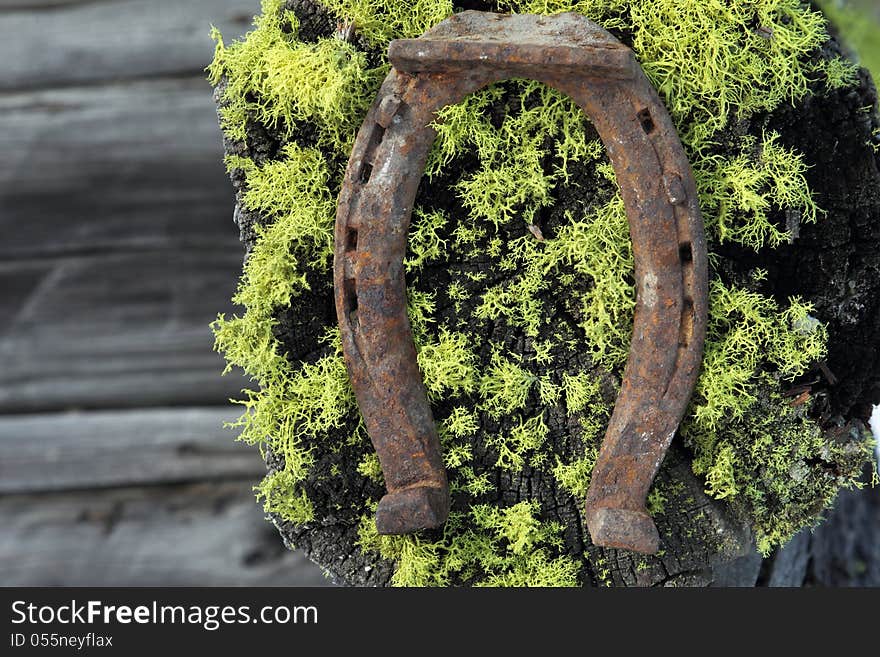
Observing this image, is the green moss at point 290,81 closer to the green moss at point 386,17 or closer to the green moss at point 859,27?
the green moss at point 386,17

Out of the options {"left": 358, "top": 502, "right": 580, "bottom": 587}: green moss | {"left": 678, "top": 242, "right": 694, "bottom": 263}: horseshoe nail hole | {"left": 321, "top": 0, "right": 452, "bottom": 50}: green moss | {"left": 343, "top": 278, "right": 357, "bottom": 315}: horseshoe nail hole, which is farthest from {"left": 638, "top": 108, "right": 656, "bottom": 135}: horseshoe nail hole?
{"left": 358, "top": 502, "right": 580, "bottom": 587}: green moss

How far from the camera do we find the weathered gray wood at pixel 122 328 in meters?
1.86

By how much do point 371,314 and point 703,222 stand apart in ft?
1.55

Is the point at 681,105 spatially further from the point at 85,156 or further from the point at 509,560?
the point at 85,156

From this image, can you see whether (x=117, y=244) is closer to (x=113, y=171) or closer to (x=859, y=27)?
(x=113, y=171)

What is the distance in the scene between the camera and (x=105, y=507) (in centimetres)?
204

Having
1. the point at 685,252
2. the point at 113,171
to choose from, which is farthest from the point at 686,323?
the point at 113,171

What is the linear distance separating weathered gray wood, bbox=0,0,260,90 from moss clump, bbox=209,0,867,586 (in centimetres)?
68

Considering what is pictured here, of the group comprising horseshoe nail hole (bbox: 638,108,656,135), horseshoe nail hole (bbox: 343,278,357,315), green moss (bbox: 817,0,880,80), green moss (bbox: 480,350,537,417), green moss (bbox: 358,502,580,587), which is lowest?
green moss (bbox: 358,502,580,587)

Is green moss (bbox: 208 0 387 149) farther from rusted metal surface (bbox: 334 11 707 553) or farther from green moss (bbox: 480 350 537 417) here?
green moss (bbox: 480 350 537 417)

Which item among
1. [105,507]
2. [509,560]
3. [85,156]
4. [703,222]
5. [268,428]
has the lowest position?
[105,507]

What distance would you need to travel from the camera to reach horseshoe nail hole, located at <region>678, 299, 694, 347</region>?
1085 mm

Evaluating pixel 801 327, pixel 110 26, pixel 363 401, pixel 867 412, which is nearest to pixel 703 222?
pixel 801 327

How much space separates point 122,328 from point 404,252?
1.05 m
